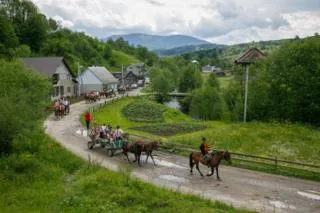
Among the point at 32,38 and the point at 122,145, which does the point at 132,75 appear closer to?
the point at 32,38

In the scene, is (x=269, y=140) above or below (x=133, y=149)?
below

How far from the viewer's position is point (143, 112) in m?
51.8

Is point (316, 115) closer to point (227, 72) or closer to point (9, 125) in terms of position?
point (9, 125)

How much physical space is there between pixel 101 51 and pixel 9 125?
13334cm

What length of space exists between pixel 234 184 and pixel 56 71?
150 feet

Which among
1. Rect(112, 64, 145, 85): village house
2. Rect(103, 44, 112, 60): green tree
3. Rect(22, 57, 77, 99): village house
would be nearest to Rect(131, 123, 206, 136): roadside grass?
Rect(22, 57, 77, 99): village house

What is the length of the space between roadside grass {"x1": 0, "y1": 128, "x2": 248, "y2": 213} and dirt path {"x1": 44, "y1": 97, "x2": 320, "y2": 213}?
4.00ft

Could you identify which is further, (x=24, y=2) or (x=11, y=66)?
(x=24, y=2)

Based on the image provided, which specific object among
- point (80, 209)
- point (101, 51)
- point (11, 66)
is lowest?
point (80, 209)

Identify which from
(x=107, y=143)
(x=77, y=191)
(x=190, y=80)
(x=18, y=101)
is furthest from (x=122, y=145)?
(x=190, y=80)

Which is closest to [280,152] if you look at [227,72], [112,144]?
[112,144]

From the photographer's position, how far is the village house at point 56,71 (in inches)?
2279

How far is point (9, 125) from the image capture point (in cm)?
2062

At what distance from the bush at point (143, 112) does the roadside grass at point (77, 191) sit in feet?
78.2
